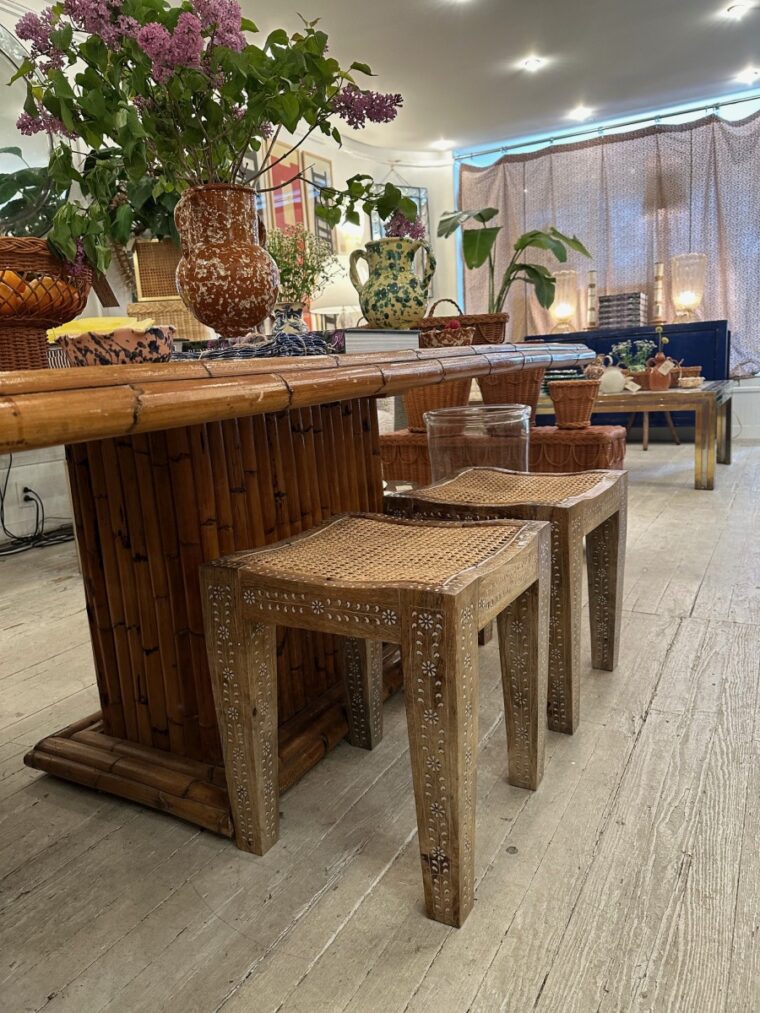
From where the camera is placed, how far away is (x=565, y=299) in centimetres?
607

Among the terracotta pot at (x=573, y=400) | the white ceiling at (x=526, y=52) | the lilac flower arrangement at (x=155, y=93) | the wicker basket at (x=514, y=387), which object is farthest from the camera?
the white ceiling at (x=526, y=52)

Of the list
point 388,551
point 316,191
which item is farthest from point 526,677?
point 316,191

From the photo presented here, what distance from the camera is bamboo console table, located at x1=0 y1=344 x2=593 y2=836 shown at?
110 centimetres

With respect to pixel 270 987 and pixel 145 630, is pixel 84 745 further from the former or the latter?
pixel 270 987

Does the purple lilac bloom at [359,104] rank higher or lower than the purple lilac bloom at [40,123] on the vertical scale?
higher

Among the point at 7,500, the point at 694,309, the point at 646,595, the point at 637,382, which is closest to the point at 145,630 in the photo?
the point at 646,595

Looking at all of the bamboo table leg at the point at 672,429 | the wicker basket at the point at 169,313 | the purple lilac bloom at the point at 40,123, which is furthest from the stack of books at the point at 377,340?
the bamboo table leg at the point at 672,429

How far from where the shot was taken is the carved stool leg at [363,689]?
130 centimetres

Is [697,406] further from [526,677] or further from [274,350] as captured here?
[274,350]

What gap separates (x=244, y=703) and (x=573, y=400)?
2129 millimetres

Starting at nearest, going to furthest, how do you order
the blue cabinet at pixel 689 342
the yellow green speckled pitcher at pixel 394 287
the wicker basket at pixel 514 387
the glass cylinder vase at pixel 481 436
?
the yellow green speckled pitcher at pixel 394 287
the glass cylinder vase at pixel 481 436
the wicker basket at pixel 514 387
the blue cabinet at pixel 689 342

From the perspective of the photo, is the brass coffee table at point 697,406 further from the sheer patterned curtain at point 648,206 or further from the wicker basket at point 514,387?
the sheer patterned curtain at point 648,206

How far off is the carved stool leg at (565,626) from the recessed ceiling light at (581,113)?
18.0 ft

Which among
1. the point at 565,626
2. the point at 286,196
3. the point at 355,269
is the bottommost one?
the point at 565,626
